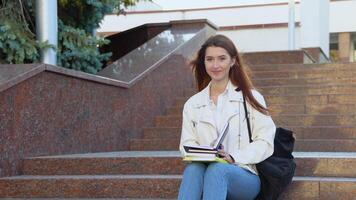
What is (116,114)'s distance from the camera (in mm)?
6617

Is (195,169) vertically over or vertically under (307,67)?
under

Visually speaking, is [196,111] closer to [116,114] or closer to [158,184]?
[158,184]

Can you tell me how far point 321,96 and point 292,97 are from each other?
1.19 ft

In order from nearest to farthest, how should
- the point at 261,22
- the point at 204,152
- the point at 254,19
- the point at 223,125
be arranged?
the point at 204,152 < the point at 223,125 < the point at 261,22 < the point at 254,19

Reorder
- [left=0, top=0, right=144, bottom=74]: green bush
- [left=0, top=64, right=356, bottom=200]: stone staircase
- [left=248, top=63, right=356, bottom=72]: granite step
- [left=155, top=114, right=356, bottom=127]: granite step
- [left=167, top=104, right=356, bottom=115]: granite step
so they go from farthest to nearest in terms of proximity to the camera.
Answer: [left=248, top=63, right=356, bottom=72]: granite step, [left=167, top=104, right=356, bottom=115]: granite step, [left=0, top=0, right=144, bottom=74]: green bush, [left=155, top=114, right=356, bottom=127]: granite step, [left=0, top=64, right=356, bottom=200]: stone staircase

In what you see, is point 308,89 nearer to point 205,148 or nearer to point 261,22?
point 205,148

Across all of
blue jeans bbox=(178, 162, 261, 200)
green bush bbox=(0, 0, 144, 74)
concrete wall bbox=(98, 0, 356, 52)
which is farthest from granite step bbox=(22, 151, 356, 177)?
concrete wall bbox=(98, 0, 356, 52)

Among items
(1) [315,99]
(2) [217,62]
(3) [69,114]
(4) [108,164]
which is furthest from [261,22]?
(2) [217,62]

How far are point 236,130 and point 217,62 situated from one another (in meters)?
0.47

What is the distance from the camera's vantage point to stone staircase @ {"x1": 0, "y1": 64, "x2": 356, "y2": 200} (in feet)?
15.2

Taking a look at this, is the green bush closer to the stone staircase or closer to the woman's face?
the stone staircase

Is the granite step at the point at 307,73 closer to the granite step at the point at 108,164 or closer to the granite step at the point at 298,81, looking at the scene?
the granite step at the point at 298,81

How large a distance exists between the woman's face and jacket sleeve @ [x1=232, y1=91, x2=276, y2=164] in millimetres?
286

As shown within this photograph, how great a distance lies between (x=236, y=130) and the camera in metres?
3.79
